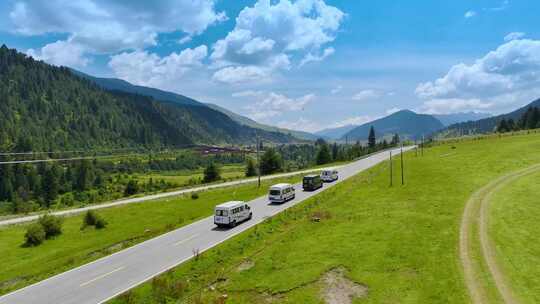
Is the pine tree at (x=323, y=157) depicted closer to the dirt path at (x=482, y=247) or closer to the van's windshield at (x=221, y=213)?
the dirt path at (x=482, y=247)

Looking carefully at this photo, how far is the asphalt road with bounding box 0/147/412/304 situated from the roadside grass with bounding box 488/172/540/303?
2433cm

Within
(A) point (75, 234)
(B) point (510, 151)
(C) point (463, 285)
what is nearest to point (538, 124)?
(B) point (510, 151)

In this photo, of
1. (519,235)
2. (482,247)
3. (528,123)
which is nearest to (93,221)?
(482,247)

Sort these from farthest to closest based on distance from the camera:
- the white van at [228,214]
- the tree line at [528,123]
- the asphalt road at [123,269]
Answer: the tree line at [528,123] → the white van at [228,214] → the asphalt road at [123,269]

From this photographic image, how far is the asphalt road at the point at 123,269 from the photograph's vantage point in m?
25.2

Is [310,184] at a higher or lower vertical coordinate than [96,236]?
higher

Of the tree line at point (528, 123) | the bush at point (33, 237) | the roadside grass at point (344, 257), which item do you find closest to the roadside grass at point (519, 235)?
the roadside grass at point (344, 257)

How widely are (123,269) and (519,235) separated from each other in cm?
3226

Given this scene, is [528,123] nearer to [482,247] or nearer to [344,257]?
[482,247]

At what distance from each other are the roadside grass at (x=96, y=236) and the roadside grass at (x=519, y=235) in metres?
34.6

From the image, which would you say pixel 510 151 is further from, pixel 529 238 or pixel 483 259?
pixel 483 259

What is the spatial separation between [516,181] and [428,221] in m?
20.2

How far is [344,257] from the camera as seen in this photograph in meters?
25.1

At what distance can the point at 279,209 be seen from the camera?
49.1 m
